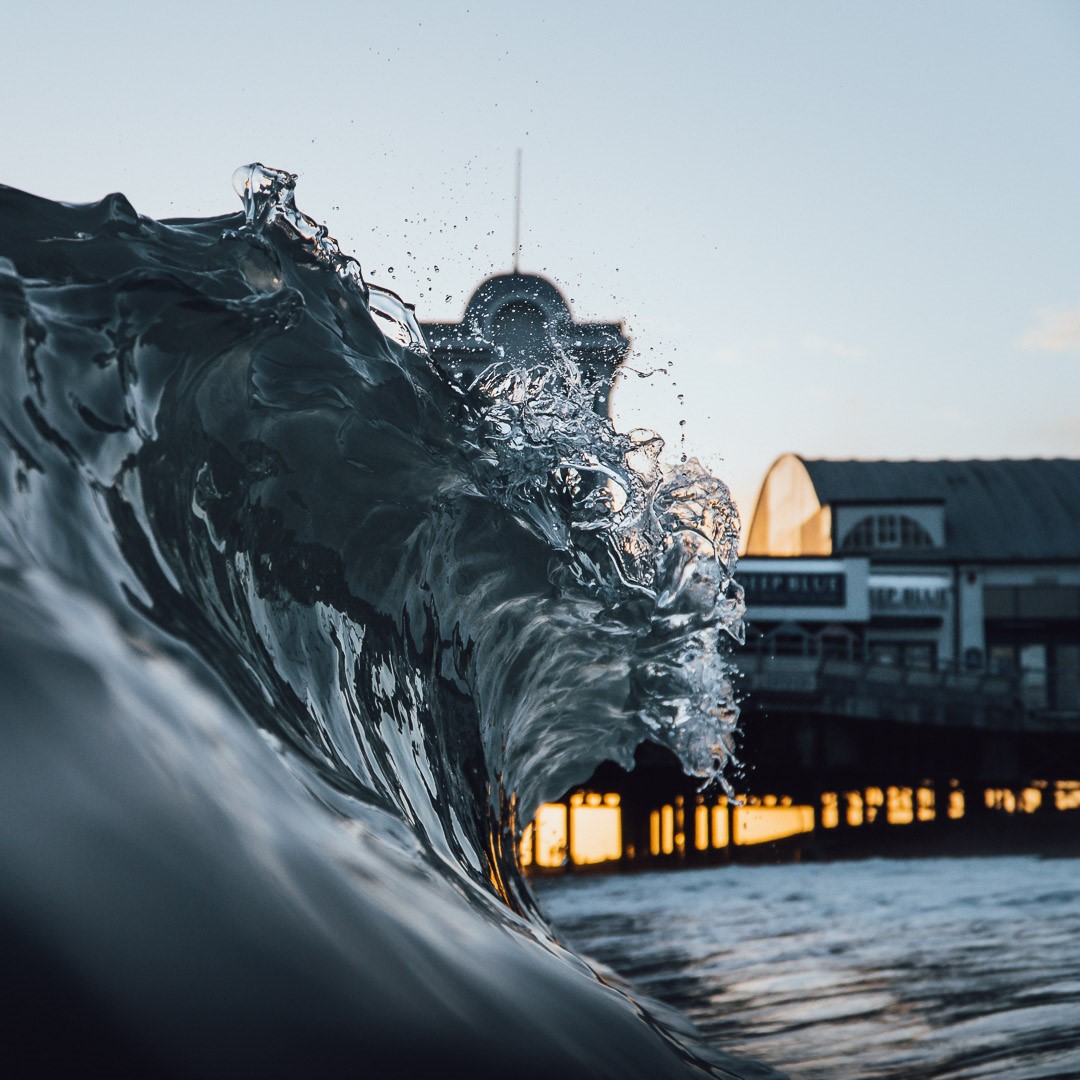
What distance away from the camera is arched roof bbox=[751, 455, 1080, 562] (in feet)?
113

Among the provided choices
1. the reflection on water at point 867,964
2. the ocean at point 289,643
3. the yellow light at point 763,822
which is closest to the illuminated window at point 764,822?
the yellow light at point 763,822

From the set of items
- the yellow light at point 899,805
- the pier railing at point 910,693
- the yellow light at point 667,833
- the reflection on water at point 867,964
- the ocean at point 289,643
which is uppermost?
the ocean at point 289,643

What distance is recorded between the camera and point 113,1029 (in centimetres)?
88

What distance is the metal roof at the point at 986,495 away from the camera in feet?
114

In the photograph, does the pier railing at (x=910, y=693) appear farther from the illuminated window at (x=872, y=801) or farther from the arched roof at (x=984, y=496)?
the arched roof at (x=984, y=496)

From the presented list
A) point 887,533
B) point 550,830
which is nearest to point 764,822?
point 550,830

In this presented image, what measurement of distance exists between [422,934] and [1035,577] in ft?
116

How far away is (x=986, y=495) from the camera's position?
122ft

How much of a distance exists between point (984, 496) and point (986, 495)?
0.34 ft

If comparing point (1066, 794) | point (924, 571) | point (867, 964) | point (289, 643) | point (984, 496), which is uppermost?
point (984, 496)

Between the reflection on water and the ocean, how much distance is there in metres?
A: 0.34

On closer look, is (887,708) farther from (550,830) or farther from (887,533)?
(887,533)

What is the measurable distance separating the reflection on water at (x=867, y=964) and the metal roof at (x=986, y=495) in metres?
26.5

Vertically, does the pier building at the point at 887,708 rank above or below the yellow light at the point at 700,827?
above
